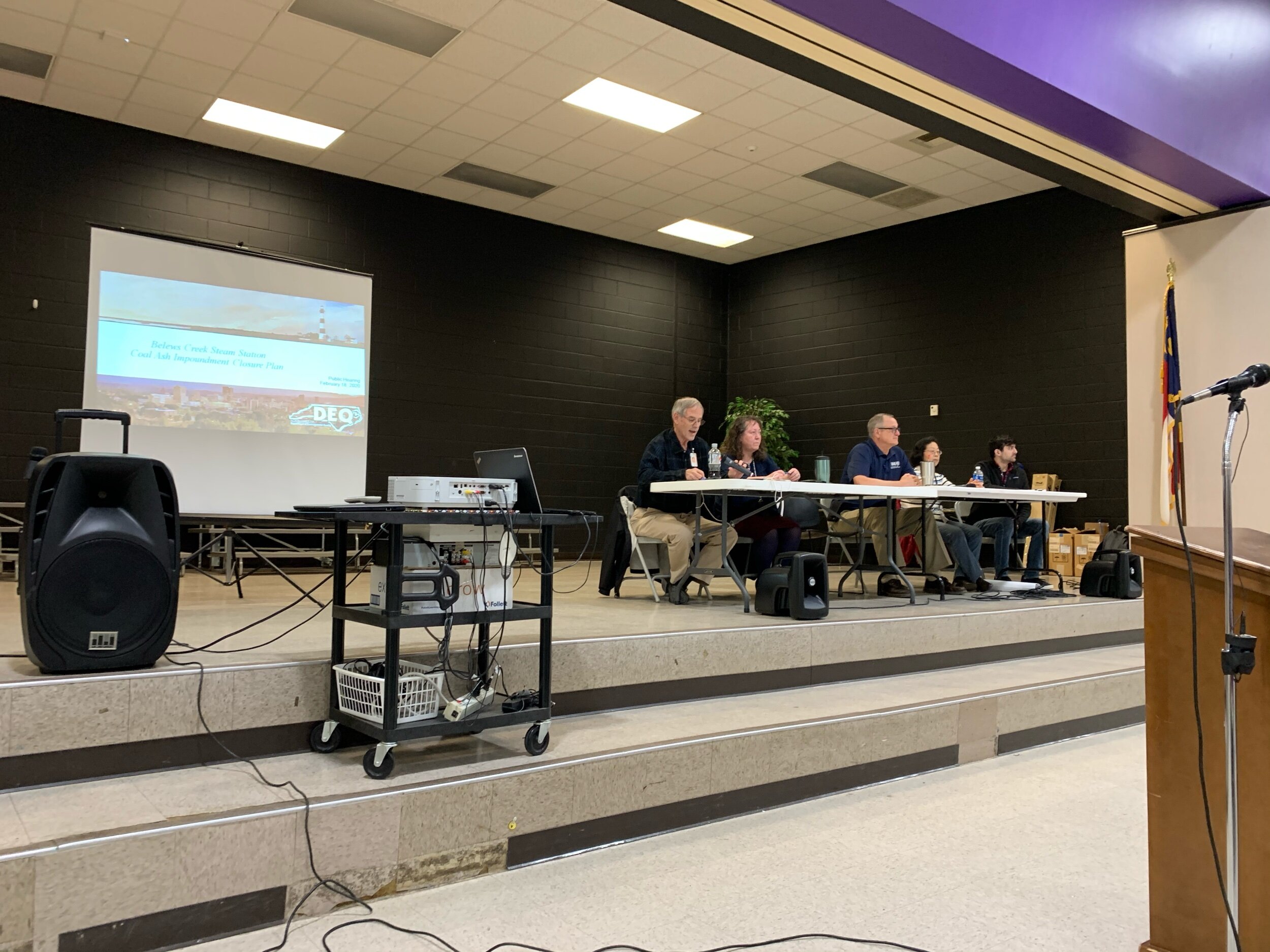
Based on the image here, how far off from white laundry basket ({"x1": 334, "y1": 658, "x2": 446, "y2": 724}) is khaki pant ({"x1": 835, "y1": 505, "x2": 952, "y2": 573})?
3.67 meters

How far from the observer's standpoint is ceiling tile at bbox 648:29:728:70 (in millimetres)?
5500

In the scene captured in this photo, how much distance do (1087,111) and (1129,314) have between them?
2185 millimetres

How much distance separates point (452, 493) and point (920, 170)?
606cm

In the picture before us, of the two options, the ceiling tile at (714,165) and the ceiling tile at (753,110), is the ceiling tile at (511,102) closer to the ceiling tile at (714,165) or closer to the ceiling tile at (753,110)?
the ceiling tile at (753,110)

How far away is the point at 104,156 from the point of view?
22.1 feet

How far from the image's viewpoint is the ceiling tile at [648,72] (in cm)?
579

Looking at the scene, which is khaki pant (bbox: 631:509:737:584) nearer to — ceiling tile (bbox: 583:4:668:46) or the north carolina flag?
the north carolina flag

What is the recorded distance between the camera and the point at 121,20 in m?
5.36

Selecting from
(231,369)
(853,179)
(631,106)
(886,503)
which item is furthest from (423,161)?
(886,503)

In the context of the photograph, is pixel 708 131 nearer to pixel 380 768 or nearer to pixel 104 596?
pixel 104 596

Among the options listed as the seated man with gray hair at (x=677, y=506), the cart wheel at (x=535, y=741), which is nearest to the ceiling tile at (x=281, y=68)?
the seated man with gray hair at (x=677, y=506)

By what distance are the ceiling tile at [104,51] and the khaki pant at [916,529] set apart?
4657mm

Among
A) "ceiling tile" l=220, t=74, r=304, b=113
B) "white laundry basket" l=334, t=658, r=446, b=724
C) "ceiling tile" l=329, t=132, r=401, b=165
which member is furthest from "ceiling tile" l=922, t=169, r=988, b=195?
"white laundry basket" l=334, t=658, r=446, b=724

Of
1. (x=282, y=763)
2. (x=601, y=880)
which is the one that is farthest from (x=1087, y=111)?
(x=282, y=763)
